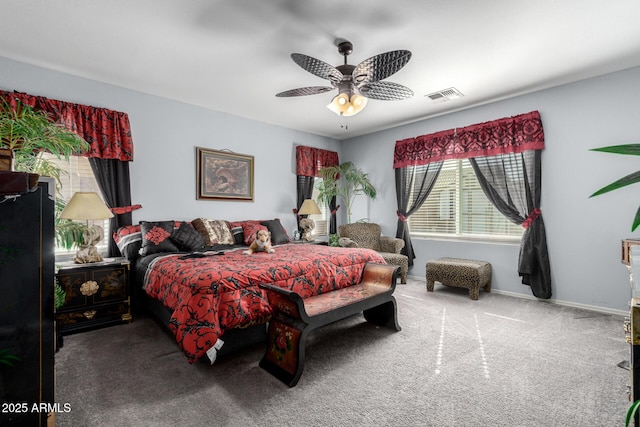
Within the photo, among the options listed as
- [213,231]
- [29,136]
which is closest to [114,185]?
[213,231]

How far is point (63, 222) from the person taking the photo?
2982 millimetres

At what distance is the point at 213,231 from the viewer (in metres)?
3.93

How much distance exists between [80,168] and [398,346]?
12.4 ft

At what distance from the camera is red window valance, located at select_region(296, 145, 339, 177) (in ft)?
17.8

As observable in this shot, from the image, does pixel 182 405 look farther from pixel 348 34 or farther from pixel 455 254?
pixel 455 254

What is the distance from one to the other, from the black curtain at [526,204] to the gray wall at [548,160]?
4.4 inches

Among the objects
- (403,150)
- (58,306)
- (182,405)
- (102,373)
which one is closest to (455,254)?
(403,150)

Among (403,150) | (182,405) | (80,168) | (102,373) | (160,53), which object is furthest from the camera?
(403,150)

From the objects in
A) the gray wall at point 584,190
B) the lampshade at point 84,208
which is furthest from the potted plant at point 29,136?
the gray wall at point 584,190

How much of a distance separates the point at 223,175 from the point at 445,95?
3.26 m

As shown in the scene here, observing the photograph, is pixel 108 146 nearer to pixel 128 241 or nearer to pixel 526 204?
pixel 128 241

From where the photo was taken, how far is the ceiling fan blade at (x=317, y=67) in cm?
228

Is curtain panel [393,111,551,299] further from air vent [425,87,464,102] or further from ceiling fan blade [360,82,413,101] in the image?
ceiling fan blade [360,82,413,101]

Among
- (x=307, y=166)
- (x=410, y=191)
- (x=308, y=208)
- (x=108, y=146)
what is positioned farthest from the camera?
(x=307, y=166)
